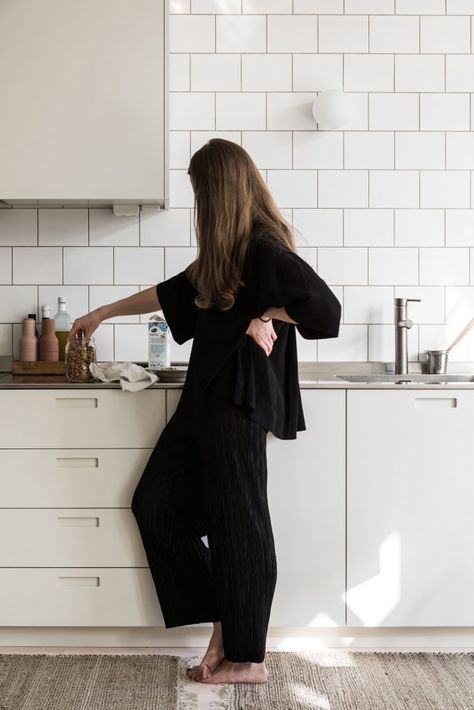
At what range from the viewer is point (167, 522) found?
230 cm

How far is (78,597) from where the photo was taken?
94.2 inches

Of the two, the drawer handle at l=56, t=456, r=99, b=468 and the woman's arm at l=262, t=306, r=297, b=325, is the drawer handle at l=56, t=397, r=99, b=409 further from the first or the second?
the woman's arm at l=262, t=306, r=297, b=325

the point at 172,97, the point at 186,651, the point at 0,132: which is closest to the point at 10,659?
the point at 186,651

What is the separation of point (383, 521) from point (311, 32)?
183 centimetres

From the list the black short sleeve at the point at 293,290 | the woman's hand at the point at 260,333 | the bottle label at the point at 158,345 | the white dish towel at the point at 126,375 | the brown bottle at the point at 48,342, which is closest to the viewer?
the black short sleeve at the point at 293,290

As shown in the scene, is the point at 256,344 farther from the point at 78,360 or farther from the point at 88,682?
the point at 88,682

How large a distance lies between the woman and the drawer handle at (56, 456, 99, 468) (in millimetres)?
179

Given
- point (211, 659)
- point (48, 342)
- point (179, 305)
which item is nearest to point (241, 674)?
point (211, 659)

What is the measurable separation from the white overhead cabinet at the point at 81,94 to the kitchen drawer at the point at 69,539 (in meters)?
1.05

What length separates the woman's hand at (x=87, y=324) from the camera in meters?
2.49

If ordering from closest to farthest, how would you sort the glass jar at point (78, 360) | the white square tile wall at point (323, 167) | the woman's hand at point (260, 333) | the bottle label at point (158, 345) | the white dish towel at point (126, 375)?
the woman's hand at point (260, 333), the white dish towel at point (126, 375), the glass jar at point (78, 360), the bottle label at point (158, 345), the white square tile wall at point (323, 167)

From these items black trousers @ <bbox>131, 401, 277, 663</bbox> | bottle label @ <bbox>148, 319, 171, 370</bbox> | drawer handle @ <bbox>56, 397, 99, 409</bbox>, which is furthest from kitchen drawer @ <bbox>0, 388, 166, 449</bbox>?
bottle label @ <bbox>148, 319, 171, 370</bbox>

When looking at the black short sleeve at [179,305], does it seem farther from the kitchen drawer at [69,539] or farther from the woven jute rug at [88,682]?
the woven jute rug at [88,682]

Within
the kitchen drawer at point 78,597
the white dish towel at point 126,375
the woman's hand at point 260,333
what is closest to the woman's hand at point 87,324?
the white dish towel at point 126,375
